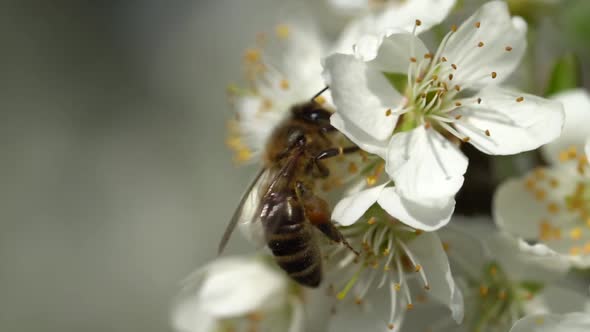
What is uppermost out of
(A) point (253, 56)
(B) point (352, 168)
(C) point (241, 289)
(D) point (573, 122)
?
(A) point (253, 56)

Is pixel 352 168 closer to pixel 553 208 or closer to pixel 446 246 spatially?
pixel 446 246

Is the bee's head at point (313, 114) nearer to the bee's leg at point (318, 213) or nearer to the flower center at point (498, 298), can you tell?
the bee's leg at point (318, 213)

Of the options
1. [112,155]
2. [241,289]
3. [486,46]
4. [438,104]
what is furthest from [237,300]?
[112,155]

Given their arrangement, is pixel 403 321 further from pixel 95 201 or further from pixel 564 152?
pixel 95 201

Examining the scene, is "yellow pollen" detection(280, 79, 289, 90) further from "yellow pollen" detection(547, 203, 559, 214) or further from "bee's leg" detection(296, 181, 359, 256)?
"yellow pollen" detection(547, 203, 559, 214)

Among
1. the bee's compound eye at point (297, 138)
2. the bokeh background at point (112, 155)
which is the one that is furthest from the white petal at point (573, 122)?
the bokeh background at point (112, 155)

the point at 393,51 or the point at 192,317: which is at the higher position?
the point at 393,51

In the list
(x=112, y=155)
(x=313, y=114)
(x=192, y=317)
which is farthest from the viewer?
(x=112, y=155)

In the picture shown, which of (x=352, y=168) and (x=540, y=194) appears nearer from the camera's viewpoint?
(x=352, y=168)
